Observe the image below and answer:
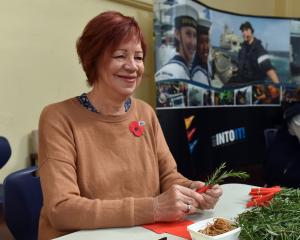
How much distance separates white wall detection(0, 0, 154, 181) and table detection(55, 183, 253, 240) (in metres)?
1.36

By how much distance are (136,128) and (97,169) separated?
0.75 feet

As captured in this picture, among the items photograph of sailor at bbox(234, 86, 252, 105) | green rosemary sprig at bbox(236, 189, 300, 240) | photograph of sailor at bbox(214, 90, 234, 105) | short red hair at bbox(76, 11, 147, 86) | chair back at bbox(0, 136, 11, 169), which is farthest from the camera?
photograph of sailor at bbox(234, 86, 252, 105)

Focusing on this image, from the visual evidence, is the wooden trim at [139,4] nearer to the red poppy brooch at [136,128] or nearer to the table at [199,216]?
the red poppy brooch at [136,128]

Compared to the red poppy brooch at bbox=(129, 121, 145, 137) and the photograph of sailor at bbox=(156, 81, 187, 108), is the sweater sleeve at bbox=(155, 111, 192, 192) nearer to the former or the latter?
the red poppy brooch at bbox=(129, 121, 145, 137)

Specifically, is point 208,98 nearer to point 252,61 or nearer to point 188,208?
point 252,61

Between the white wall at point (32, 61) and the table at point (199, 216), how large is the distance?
1.36 metres

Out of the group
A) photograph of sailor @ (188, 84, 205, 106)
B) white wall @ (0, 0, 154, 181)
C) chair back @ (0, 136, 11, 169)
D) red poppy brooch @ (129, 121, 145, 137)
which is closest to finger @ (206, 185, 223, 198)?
red poppy brooch @ (129, 121, 145, 137)

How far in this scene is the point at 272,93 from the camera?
12.1 feet

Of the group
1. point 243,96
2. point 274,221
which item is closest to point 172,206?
point 274,221

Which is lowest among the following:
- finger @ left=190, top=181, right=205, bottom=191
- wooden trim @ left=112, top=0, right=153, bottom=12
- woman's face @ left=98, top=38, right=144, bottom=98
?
finger @ left=190, top=181, right=205, bottom=191

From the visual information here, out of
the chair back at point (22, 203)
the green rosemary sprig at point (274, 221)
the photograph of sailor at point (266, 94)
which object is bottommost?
the chair back at point (22, 203)

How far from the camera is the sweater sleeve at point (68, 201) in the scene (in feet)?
3.54

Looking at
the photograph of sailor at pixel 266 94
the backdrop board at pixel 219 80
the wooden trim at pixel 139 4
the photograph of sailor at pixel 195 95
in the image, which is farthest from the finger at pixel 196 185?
the photograph of sailor at pixel 266 94

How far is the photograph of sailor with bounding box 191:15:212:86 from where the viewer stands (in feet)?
10.2
